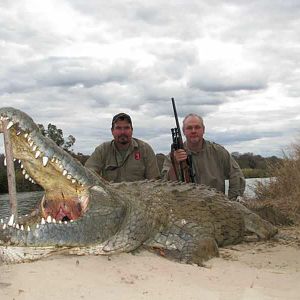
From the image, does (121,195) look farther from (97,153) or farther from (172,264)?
(97,153)

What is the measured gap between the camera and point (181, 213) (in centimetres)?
621

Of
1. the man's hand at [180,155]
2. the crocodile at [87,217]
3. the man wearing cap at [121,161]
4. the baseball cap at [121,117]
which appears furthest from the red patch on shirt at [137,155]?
the crocodile at [87,217]

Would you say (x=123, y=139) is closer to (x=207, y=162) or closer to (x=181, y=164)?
(x=181, y=164)

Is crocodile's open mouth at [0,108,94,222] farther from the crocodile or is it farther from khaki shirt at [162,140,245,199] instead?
khaki shirt at [162,140,245,199]

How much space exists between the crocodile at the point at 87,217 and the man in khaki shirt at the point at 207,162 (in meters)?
2.61

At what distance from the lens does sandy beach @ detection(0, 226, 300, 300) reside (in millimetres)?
3857

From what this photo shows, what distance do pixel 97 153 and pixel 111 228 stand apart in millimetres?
4697

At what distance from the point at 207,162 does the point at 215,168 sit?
211 mm

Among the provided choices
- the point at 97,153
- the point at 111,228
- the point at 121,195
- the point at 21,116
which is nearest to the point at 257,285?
the point at 111,228

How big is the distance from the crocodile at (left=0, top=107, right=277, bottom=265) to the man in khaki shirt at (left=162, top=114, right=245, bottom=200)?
103 inches

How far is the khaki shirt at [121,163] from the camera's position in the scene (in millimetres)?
9656

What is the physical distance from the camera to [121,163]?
9.64 meters

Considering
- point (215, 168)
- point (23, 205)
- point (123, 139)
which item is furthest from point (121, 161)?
point (23, 205)

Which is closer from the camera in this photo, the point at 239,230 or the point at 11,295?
the point at 11,295
